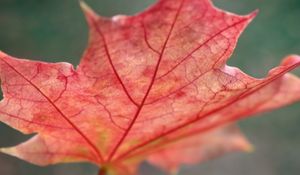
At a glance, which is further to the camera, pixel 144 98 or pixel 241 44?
pixel 241 44

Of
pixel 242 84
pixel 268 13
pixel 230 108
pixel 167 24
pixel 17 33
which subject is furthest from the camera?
pixel 268 13

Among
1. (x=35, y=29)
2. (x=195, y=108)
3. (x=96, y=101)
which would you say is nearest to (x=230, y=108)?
(x=195, y=108)

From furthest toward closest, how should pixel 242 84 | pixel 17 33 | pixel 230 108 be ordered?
pixel 17 33, pixel 230 108, pixel 242 84

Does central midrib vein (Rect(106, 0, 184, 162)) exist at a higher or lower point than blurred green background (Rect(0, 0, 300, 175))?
lower

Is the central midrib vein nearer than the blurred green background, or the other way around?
the central midrib vein

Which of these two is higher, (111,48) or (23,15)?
(23,15)

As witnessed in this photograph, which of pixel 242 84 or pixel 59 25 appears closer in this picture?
pixel 242 84

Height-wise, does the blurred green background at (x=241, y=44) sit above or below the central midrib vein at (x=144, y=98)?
above

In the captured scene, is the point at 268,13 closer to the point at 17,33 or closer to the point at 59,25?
the point at 59,25
